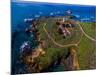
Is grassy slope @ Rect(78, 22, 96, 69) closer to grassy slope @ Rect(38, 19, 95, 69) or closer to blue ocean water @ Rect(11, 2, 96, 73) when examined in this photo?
grassy slope @ Rect(38, 19, 95, 69)

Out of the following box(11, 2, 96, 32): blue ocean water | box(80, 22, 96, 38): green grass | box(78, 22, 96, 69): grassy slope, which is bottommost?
box(78, 22, 96, 69): grassy slope

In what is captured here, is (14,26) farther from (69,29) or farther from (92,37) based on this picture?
(92,37)

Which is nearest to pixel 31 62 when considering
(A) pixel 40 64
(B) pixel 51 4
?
(A) pixel 40 64

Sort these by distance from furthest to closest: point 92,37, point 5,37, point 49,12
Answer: point 92,37 < point 49,12 < point 5,37

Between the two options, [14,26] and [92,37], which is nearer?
[14,26]

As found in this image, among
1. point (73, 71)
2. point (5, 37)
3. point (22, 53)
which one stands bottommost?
point (73, 71)

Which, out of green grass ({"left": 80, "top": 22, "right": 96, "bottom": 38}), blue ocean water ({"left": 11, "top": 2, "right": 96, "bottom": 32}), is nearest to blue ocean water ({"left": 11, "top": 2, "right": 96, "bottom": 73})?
blue ocean water ({"left": 11, "top": 2, "right": 96, "bottom": 32})

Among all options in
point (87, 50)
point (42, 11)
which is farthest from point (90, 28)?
point (42, 11)
